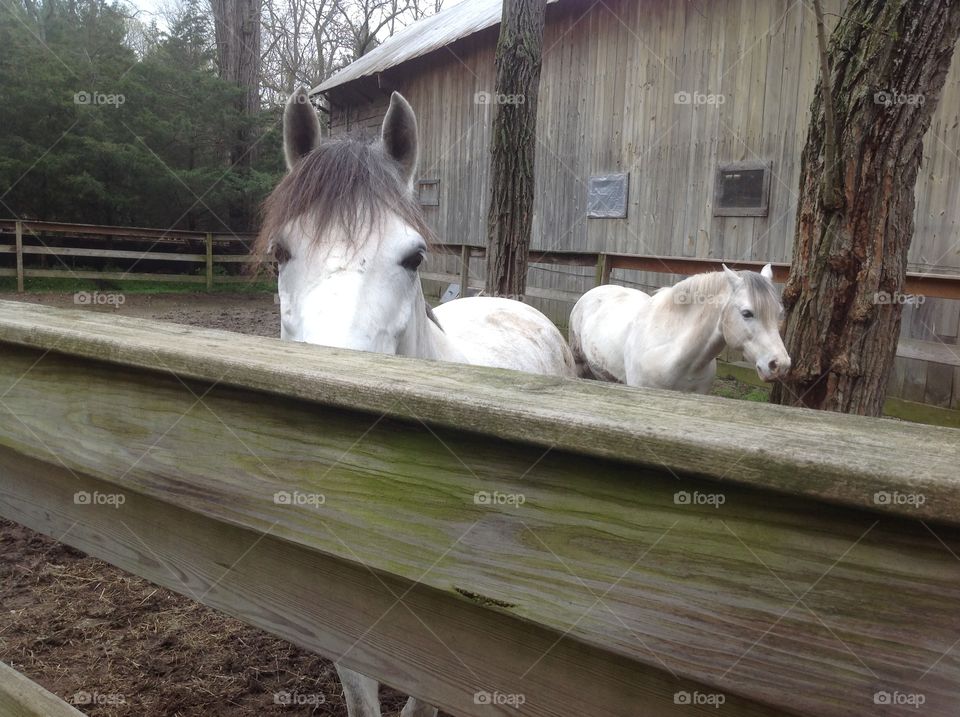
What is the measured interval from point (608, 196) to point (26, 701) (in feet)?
30.8

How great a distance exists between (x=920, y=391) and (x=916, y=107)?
16.8 ft

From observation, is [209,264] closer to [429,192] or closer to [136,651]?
[429,192]

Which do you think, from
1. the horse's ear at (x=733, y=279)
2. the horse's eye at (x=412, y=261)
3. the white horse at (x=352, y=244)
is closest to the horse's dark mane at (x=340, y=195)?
the white horse at (x=352, y=244)

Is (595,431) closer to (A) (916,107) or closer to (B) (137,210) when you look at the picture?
(A) (916,107)

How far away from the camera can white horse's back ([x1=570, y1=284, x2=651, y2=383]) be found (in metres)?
5.84

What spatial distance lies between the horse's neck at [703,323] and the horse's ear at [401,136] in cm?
290

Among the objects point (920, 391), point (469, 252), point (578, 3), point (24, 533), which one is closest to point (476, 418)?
point (24, 533)

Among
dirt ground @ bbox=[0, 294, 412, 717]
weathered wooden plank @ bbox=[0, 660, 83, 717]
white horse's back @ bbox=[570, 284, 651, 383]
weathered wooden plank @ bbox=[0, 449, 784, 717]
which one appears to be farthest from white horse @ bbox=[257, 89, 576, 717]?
white horse's back @ bbox=[570, 284, 651, 383]

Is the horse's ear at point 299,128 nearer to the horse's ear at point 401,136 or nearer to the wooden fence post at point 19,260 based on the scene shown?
the horse's ear at point 401,136

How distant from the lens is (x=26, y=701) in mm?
1050

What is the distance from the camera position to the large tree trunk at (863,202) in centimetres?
219

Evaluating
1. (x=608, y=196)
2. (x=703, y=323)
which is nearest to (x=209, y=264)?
(x=608, y=196)

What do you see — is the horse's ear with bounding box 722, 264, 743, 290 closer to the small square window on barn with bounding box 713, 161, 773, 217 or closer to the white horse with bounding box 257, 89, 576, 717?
the white horse with bounding box 257, 89, 576, 717

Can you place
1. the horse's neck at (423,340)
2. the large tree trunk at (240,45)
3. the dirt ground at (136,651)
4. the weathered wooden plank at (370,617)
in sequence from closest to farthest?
the weathered wooden plank at (370,617) < the horse's neck at (423,340) < the dirt ground at (136,651) < the large tree trunk at (240,45)
